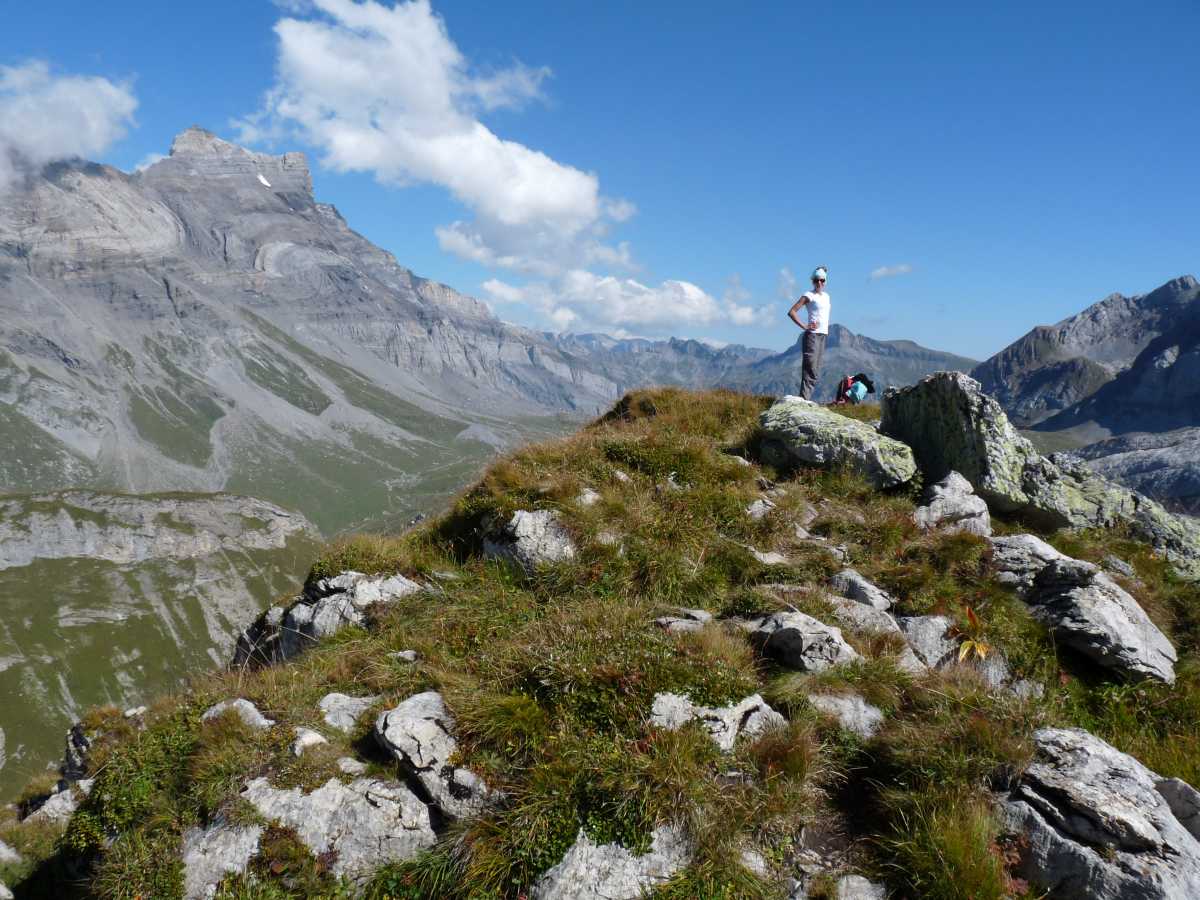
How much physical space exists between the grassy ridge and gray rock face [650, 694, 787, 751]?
15cm

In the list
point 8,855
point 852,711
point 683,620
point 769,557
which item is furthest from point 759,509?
point 8,855

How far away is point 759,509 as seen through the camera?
525 inches

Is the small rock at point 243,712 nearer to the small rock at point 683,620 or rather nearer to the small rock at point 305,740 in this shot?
the small rock at point 305,740

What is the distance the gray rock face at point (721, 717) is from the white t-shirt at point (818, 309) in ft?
52.6

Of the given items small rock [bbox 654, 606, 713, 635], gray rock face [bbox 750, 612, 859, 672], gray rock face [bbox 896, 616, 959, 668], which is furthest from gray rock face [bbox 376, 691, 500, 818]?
gray rock face [bbox 896, 616, 959, 668]

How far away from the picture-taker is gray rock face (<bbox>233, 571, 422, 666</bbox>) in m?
11.9

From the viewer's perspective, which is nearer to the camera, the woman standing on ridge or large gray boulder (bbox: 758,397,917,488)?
large gray boulder (bbox: 758,397,917,488)

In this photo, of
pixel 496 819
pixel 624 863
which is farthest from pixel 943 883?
pixel 496 819

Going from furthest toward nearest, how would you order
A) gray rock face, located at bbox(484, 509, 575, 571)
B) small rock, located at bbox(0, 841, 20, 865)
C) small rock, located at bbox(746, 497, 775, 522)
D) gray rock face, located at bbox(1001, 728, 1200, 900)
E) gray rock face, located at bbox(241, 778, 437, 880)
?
small rock, located at bbox(0, 841, 20, 865)
small rock, located at bbox(746, 497, 775, 522)
gray rock face, located at bbox(484, 509, 575, 571)
gray rock face, located at bbox(241, 778, 437, 880)
gray rock face, located at bbox(1001, 728, 1200, 900)

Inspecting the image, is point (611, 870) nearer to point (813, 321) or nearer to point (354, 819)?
point (354, 819)

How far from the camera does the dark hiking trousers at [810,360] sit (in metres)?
21.0

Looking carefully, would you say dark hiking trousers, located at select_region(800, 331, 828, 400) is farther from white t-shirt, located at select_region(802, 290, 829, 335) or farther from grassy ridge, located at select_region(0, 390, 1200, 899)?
grassy ridge, located at select_region(0, 390, 1200, 899)

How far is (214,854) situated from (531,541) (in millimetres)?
6410

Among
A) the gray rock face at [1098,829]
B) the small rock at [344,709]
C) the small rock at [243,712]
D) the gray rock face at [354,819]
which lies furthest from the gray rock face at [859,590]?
the small rock at [243,712]
